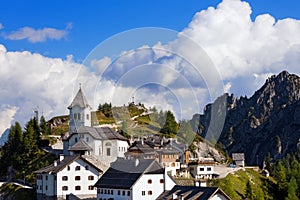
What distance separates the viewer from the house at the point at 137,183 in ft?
204

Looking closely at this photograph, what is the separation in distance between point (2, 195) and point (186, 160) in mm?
33553

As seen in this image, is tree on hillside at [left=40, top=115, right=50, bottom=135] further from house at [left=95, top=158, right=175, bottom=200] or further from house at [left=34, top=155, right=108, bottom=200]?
house at [left=95, top=158, right=175, bottom=200]

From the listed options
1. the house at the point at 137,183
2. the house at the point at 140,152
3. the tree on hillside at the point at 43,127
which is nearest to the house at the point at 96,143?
the house at the point at 140,152

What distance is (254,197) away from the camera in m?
79.1

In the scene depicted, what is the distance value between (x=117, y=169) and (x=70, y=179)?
7.66 m

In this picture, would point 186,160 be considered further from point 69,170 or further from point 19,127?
point 19,127

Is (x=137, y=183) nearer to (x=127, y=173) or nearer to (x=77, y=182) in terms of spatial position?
(x=127, y=173)

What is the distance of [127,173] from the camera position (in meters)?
65.7

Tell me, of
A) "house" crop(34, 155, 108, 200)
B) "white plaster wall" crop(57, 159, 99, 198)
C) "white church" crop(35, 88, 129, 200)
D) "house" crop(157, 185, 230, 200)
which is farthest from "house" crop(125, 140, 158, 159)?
"house" crop(157, 185, 230, 200)

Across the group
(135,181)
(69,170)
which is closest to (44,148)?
(69,170)

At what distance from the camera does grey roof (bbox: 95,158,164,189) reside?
6293 cm

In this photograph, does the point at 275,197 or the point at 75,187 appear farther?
the point at 275,197

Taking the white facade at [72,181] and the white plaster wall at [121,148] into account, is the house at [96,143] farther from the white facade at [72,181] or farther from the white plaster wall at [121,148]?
the white facade at [72,181]

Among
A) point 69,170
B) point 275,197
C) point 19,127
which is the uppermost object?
point 19,127
